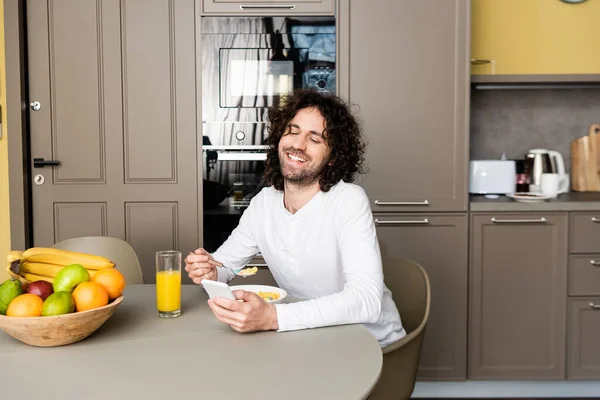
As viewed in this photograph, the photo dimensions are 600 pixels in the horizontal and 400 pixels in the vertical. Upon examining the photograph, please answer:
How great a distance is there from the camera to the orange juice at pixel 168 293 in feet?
4.85

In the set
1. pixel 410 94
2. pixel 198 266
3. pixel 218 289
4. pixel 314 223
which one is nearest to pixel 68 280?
pixel 218 289

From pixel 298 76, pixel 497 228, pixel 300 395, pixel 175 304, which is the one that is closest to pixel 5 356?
pixel 175 304

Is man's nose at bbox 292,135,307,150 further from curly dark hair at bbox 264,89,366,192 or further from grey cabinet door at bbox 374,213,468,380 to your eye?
grey cabinet door at bbox 374,213,468,380

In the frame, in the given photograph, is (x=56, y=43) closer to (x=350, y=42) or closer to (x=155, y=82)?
(x=155, y=82)

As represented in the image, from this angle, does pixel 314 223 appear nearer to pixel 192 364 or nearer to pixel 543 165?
pixel 192 364

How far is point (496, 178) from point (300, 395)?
2.38m

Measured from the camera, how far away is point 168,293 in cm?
148

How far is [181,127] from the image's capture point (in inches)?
116

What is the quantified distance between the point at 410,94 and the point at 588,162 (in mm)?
1142

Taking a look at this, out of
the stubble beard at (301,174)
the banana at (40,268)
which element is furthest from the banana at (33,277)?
the stubble beard at (301,174)

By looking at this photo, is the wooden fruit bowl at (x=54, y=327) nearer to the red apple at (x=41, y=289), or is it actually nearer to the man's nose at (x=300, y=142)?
the red apple at (x=41, y=289)

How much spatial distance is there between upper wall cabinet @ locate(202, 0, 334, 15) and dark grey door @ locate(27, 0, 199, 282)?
0.36 feet

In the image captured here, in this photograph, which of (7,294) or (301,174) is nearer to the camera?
(7,294)

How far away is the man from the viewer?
64.9 inches
